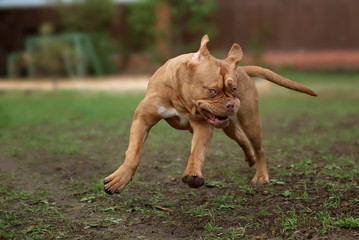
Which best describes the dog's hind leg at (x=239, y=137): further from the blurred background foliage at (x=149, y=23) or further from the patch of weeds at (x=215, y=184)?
the blurred background foliage at (x=149, y=23)

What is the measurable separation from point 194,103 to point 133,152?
2.18 ft

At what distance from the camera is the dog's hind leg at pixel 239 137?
5038mm

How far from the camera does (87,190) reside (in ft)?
15.6

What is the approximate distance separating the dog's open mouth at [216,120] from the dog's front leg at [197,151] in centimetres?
20

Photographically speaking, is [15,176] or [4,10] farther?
[4,10]

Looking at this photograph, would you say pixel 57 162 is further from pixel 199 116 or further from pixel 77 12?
pixel 77 12

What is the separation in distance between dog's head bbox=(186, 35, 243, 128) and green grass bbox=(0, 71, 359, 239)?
0.82 meters

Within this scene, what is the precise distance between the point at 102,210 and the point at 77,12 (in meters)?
15.1

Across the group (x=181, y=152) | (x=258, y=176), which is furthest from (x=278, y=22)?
(x=258, y=176)

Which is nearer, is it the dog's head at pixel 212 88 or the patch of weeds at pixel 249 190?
the dog's head at pixel 212 88

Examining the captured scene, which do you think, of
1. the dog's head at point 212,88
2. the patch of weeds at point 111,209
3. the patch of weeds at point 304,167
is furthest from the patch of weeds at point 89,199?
the patch of weeds at point 304,167

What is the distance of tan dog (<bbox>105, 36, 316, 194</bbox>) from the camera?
161 inches

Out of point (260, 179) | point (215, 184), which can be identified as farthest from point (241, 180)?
point (215, 184)

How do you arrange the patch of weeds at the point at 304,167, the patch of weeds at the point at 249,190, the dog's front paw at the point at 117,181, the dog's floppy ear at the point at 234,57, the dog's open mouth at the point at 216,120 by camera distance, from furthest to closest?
the patch of weeds at the point at 304,167 → the patch of weeds at the point at 249,190 → the dog's floppy ear at the point at 234,57 → the dog's open mouth at the point at 216,120 → the dog's front paw at the point at 117,181
